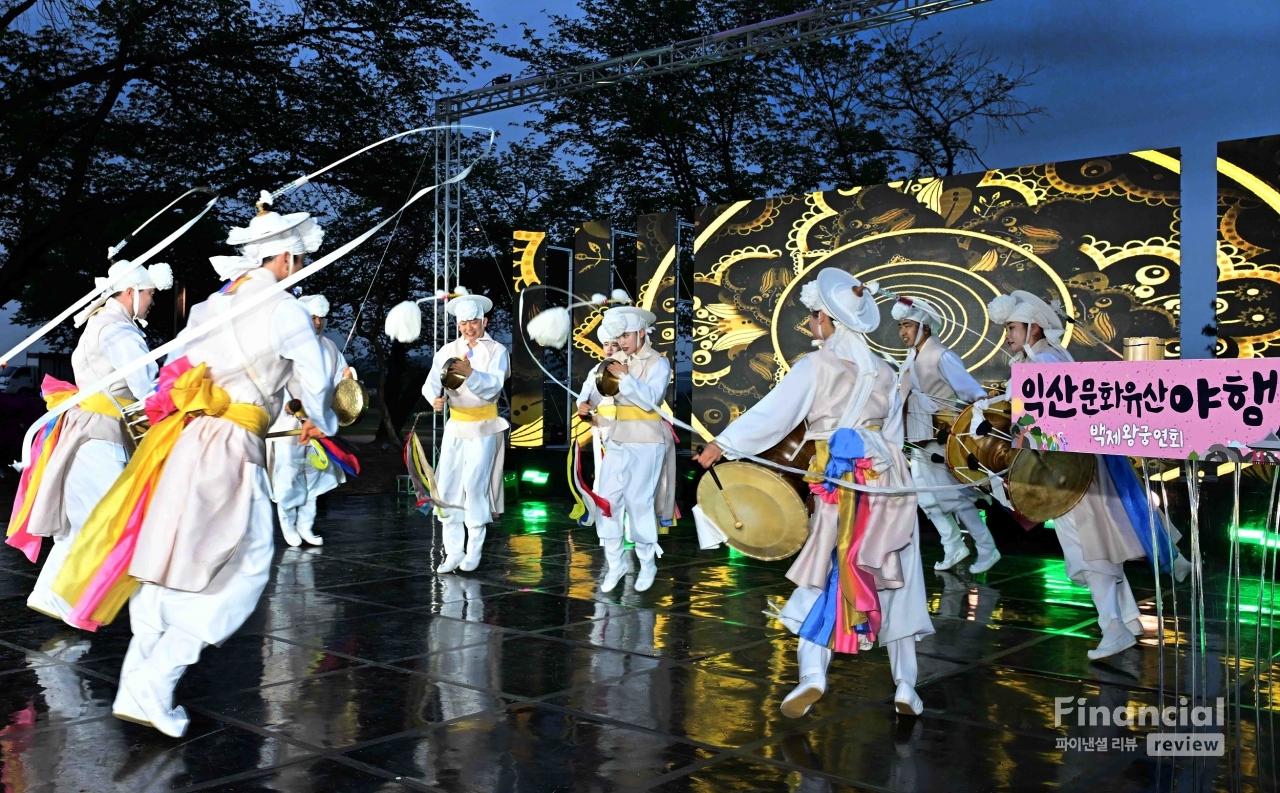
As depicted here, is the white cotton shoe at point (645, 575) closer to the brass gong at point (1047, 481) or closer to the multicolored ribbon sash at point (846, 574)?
the brass gong at point (1047, 481)

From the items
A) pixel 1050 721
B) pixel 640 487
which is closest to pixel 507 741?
pixel 1050 721

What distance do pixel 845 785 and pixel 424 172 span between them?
1372 cm

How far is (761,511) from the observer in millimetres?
4043

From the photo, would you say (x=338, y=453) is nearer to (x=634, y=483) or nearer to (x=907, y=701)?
(x=634, y=483)

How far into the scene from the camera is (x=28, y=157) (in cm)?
1409

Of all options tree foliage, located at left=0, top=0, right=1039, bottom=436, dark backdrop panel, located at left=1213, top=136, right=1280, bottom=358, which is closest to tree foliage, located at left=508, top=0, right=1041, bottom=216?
tree foliage, located at left=0, top=0, right=1039, bottom=436

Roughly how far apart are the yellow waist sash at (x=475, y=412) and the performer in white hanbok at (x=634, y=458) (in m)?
0.69

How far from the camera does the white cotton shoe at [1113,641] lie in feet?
16.0

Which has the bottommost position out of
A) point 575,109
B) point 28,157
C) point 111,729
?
point 111,729

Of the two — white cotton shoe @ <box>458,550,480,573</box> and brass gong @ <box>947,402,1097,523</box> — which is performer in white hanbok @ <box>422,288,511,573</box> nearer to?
white cotton shoe @ <box>458,550,480,573</box>

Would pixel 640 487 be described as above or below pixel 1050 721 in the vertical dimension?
above

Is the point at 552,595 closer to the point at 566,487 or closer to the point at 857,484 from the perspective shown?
the point at 857,484

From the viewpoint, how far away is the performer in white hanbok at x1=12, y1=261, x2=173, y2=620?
5363mm

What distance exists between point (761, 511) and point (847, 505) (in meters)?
A: 0.31
